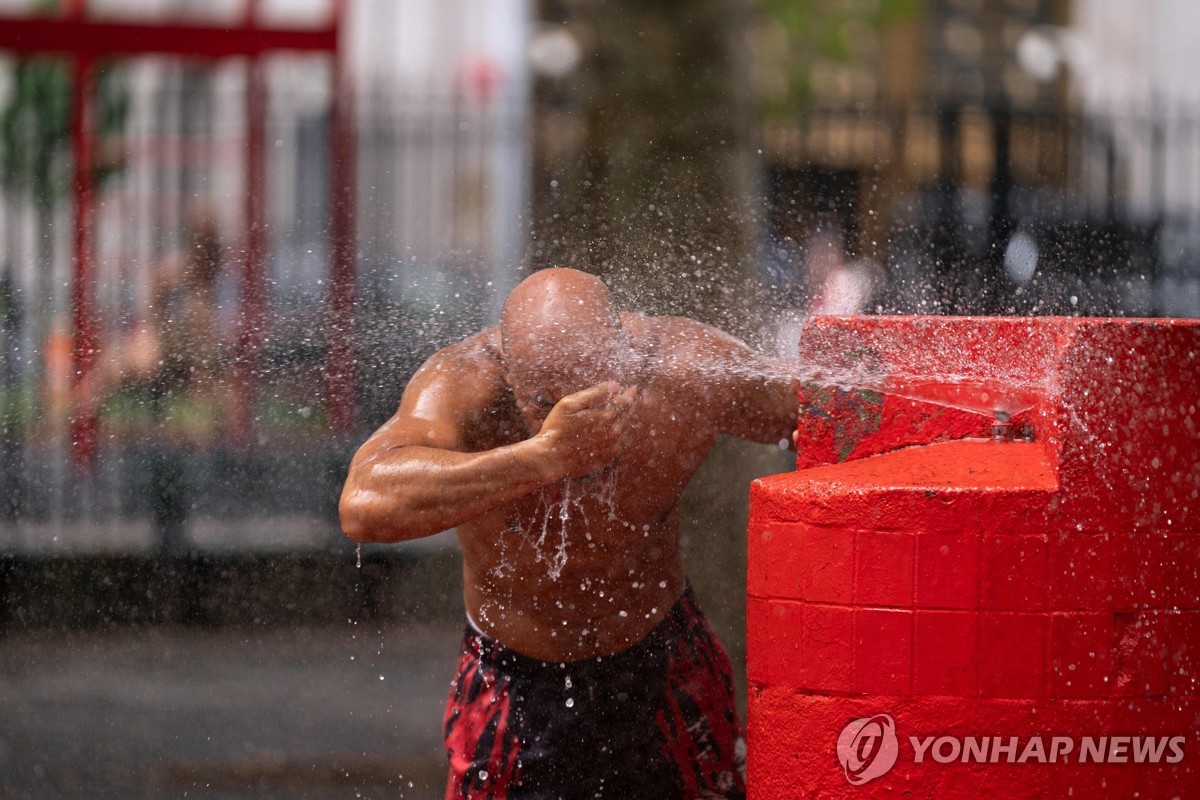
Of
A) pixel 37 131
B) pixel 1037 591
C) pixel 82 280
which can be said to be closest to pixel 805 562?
pixel 1037 591

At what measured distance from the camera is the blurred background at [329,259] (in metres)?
6.59

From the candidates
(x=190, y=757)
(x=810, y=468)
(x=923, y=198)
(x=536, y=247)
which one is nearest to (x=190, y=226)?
(x=536, y=247)

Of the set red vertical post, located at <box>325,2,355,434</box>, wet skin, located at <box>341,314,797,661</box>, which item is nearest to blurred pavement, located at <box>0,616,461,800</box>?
red vertical post, located at <box>325,2,355,434</box>

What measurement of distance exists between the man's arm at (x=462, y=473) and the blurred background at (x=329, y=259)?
2731 mm

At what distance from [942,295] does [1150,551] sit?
8009mm

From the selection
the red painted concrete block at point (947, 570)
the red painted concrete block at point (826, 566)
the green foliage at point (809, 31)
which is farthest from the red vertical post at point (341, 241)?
the red painted concrete block at point (947, 570)

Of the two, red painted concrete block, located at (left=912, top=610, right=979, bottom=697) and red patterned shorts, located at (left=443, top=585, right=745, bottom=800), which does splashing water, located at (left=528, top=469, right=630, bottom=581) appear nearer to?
red patterned shorts, located at (left=443, top=585, right=745, bottom=800)

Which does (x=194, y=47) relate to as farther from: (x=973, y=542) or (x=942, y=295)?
(x=973, y=542)

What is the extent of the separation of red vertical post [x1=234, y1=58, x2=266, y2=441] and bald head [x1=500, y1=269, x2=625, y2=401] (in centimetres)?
624

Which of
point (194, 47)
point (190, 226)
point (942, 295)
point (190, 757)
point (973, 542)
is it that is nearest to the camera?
point (973, 542)

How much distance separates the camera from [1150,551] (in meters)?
2.21

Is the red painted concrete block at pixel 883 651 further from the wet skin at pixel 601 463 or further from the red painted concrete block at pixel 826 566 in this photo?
the wet skin at pixel 601 463

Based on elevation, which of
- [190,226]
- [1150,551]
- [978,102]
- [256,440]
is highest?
[978,102]

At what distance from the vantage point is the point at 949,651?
7.25 ft
